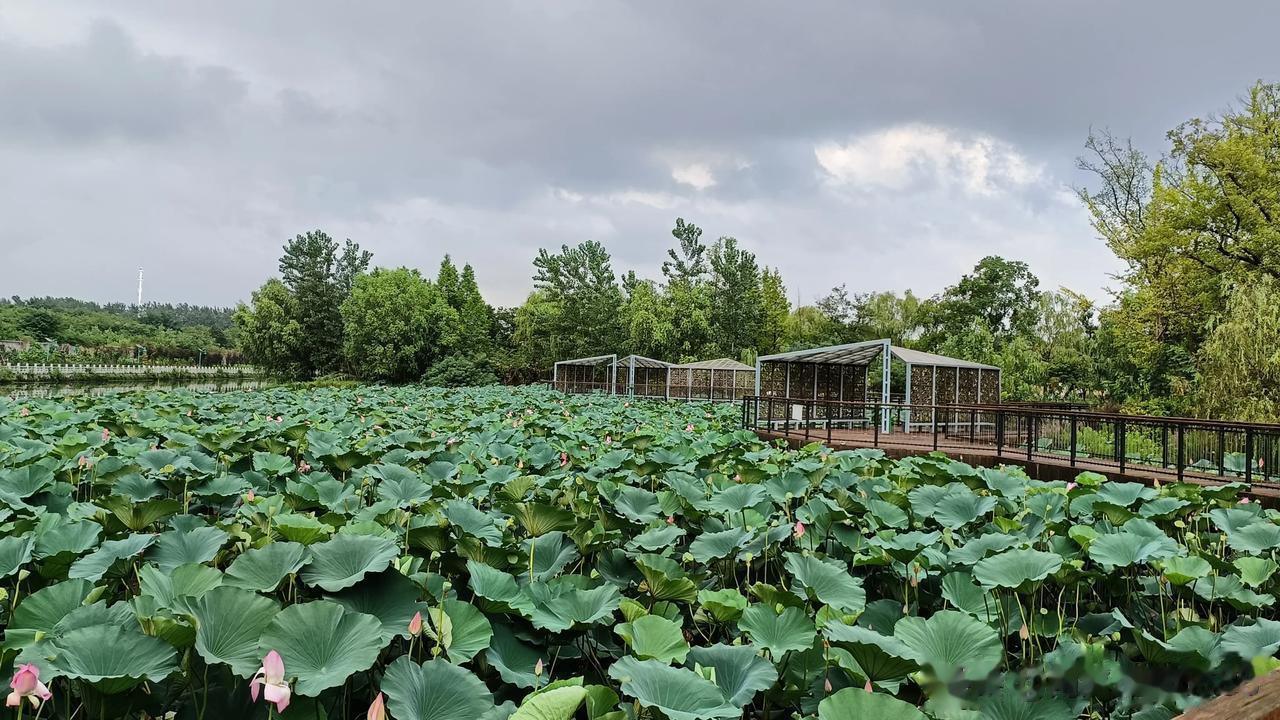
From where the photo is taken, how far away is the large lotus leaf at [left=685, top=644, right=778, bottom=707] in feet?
4.90

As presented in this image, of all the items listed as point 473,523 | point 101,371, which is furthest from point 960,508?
point 101,371

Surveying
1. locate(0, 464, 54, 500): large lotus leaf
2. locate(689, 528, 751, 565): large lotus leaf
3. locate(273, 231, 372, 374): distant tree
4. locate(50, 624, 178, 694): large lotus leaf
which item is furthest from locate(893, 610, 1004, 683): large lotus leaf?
locate(273, 231, 372, 374): distant tree

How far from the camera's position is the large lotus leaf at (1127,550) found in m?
2.27

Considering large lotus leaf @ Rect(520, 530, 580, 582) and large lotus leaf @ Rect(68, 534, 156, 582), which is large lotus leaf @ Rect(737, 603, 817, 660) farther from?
large lotus leaf @ Rect(68, 534, 156, 582)

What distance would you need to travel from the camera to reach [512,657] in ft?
5.61

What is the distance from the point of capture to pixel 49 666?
4.42ft

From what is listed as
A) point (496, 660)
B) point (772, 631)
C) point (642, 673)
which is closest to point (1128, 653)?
point (772, 631)

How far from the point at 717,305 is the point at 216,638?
4005 cm

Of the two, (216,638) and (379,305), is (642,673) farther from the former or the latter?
(379,305)

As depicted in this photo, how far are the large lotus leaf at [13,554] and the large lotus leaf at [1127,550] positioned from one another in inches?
121

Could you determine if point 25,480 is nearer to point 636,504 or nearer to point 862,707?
point 636,504

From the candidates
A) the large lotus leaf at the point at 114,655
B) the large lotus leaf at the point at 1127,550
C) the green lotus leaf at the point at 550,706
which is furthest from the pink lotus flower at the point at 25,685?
the large lotus leaf at the point at 1127,550

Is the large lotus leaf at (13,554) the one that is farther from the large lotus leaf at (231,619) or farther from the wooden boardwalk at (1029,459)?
the wooden boardwalk at (1029,459)

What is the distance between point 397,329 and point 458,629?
40469 millimetres
